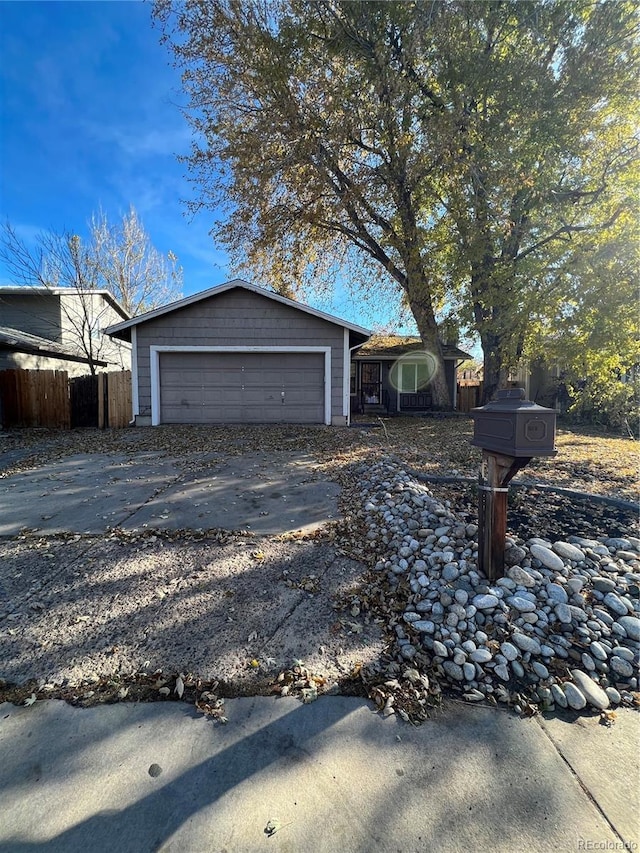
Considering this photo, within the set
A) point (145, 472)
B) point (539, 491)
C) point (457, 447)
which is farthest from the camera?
point (457, 447)

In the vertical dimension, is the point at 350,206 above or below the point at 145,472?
above

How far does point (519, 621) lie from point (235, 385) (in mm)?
9488

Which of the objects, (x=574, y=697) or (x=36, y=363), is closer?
(x=574, y=697)

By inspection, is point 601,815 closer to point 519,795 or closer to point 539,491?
point 519,795

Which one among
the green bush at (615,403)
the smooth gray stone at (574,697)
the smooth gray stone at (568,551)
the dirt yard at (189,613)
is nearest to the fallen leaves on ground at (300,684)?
the dirt yard at (189,613)

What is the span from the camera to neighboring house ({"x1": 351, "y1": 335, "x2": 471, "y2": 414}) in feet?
56.6

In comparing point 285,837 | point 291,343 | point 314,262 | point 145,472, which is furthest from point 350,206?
point 285,837

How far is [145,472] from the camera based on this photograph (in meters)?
5.85

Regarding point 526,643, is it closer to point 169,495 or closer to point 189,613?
point 189,613

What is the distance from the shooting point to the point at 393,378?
698 inches

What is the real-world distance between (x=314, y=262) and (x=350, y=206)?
9.67ft

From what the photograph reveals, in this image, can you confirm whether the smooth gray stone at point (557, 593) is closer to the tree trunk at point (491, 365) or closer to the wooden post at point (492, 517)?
the wooden post at point (492, 517)

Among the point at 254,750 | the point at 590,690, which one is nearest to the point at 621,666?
the point at 590,690

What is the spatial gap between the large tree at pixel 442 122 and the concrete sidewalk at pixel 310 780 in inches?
404
